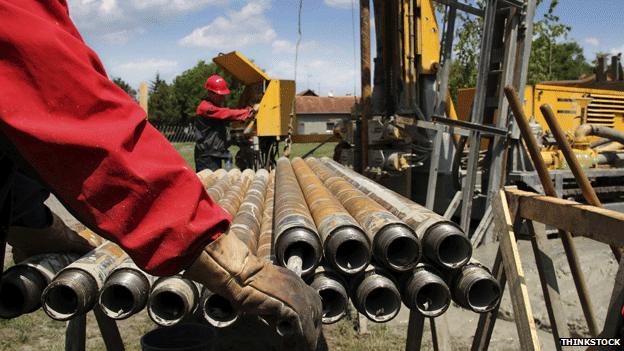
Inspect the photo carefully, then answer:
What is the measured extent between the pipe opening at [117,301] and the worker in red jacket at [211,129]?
24.2 ft

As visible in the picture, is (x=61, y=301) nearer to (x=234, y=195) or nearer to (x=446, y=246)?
(x=446, y=246)

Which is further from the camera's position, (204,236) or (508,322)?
(508,322)

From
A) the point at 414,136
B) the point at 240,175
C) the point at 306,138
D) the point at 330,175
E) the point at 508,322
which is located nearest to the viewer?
the point at 330,175

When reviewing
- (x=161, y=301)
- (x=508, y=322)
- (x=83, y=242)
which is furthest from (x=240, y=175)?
(x=161, y=301)

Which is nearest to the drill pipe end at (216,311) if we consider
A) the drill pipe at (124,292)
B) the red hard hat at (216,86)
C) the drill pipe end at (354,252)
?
the drill pipe at (124,292)

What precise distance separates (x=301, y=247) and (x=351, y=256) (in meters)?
0.24

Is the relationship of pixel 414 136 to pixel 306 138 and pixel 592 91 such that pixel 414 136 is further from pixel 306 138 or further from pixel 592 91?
pixel 306 138

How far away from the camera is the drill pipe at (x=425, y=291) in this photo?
8.55ft

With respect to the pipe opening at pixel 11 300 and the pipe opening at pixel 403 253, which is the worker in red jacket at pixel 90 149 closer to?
the pipe opening at pixel 11 300

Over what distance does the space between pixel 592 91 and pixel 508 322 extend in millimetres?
4893

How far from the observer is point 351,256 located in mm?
2662

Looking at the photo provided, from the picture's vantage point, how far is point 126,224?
1.46 meters

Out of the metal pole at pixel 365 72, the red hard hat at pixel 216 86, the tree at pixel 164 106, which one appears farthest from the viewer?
the tree at pixel 164 106

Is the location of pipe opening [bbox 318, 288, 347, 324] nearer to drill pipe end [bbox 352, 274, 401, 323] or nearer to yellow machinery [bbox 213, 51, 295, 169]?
drill pipe end [bbox 352, 274, 401, 323]
